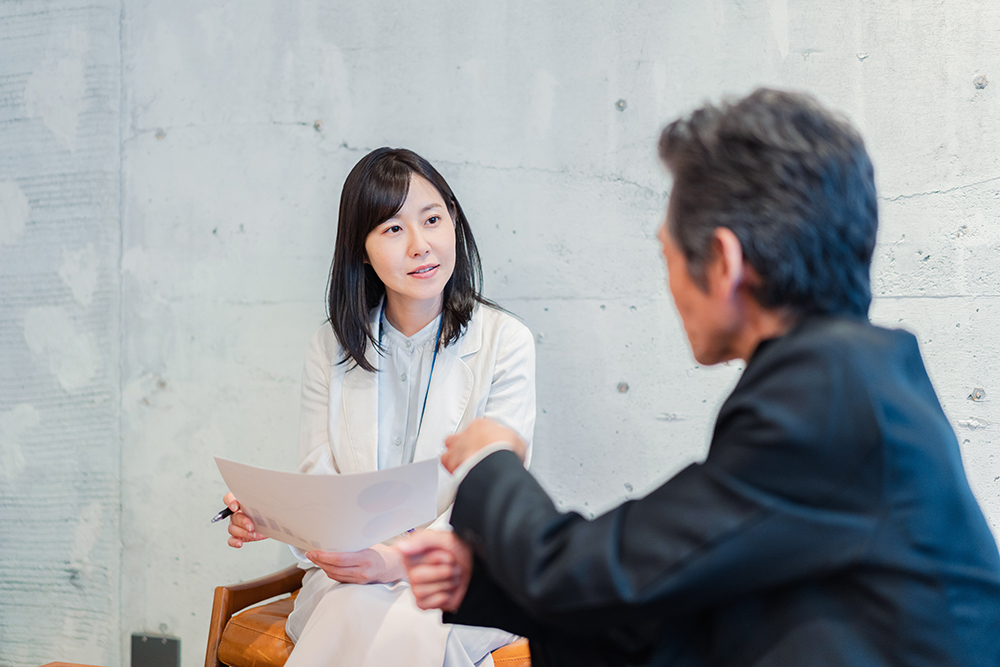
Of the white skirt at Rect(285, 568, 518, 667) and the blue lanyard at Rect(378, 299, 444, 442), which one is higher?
the blue lanyard at Rect(378, 299, 444, 442)

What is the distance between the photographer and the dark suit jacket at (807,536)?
2.21ft

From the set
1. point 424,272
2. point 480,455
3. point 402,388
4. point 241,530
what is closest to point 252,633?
point 241,530

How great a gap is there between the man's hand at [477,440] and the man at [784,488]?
2.8 inches

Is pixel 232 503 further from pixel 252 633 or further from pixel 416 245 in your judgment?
pixel 416 245

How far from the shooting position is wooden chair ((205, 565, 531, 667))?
1.74m

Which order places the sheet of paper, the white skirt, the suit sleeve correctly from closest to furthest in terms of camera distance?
the suit sleeve, the sheet of paper, the white skirt

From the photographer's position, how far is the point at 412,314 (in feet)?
6.54

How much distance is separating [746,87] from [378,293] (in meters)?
1.17

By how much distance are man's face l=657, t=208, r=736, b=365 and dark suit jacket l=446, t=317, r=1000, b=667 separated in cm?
6

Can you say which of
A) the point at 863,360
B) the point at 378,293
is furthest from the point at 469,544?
the point at 378,293

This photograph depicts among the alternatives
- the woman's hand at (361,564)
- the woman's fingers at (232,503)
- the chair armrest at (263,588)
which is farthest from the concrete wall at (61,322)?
the woman's hand at (361,564)

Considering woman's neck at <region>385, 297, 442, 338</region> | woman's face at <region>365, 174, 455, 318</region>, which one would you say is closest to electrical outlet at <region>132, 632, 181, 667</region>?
woman's neck at <region>385, 297, 442, 338</region>

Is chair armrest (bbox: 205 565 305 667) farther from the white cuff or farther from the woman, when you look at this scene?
the white cuff

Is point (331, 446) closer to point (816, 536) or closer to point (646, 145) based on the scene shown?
point (646, 145)
